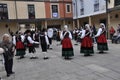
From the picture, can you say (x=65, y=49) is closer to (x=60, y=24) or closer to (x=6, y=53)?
(x=6, y=53)

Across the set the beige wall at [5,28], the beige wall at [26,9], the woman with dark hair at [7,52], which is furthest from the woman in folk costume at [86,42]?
the beige wall at [5,28]

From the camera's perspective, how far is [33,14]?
31016mm

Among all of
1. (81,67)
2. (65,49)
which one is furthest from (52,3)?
(81,67)

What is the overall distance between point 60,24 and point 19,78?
26875 millimetres

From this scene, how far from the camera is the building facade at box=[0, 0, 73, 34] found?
2919 centimetres

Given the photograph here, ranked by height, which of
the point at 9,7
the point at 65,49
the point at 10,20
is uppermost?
the point at 9,7

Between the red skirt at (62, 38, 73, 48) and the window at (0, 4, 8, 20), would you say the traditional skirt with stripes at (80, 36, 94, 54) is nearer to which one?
the red skirt at (62, 38, 73, 48)

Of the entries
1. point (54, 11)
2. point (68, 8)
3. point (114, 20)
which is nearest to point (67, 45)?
point (114, 20)

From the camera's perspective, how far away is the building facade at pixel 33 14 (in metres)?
Answer: 29.2

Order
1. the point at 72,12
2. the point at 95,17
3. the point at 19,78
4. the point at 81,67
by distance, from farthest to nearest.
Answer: the point at 72,12
the point at 95,17
the point at 81,67
the point at 19,78

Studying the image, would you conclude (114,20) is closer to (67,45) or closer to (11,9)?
(67,45)

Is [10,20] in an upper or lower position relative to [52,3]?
lower

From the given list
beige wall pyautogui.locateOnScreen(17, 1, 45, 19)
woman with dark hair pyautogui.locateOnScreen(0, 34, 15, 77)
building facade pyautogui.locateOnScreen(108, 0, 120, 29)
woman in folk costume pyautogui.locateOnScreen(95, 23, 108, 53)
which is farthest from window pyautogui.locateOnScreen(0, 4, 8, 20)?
woman with dark hair pyautogui.locateOnScreen(0, 34, 15, 77)

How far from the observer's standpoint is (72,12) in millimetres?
33875
